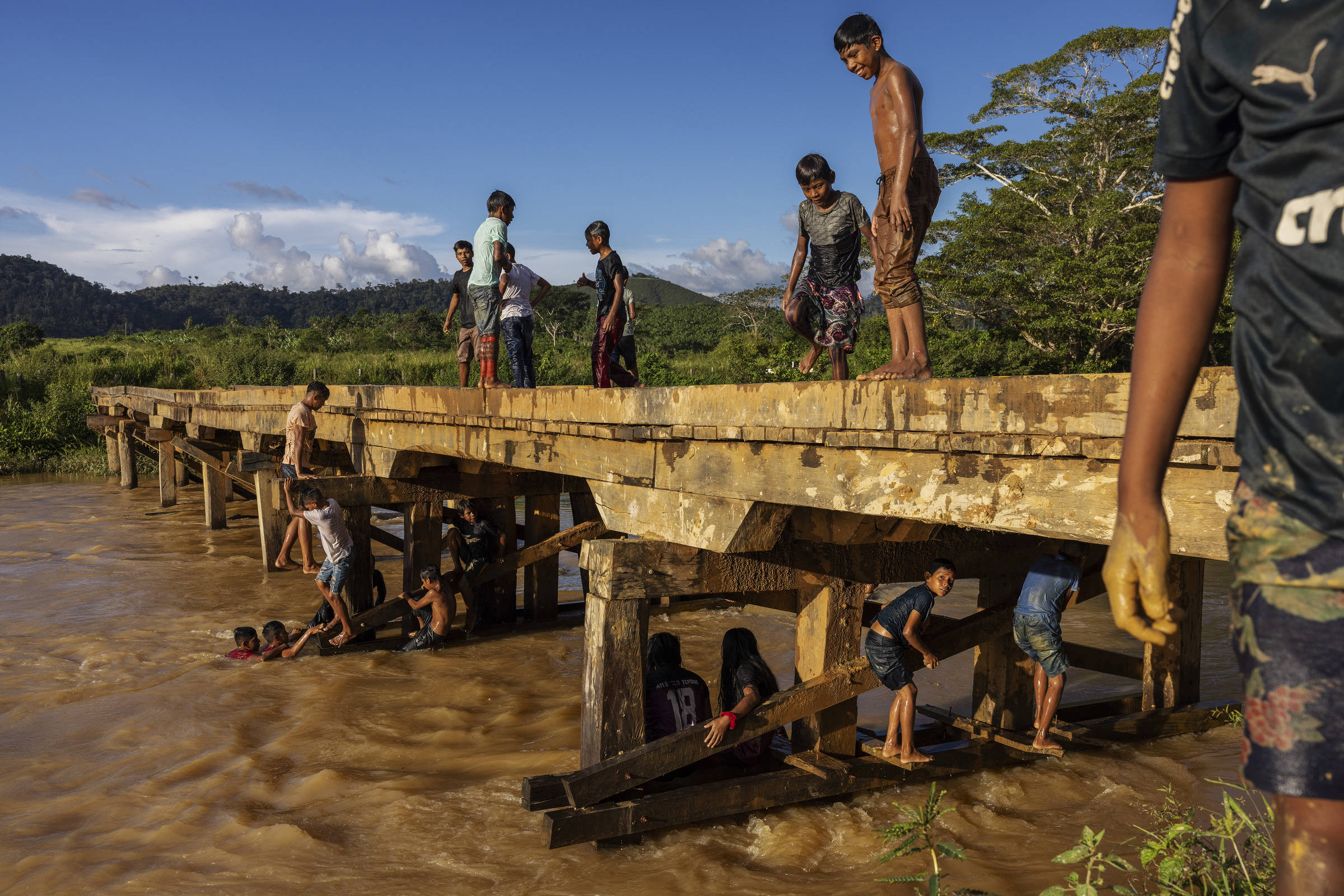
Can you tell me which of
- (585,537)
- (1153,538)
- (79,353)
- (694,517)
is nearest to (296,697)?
(585,537)

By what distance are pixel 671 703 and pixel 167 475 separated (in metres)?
13.7

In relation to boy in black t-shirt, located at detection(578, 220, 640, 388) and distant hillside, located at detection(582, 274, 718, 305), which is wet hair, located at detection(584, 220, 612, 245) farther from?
distant hillside, located at detection(582, 274, 718, 305)

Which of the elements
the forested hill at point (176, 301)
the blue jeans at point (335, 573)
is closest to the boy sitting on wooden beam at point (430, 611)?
the blue jeans at point (335, 573)

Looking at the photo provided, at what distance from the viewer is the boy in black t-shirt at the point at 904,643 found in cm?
440

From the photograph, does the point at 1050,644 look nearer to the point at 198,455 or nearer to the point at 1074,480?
the point at 1074,480

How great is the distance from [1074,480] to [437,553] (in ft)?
20.0

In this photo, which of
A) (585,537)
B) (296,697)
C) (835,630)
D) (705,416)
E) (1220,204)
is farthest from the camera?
(585,537)

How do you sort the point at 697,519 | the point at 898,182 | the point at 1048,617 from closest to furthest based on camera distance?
the point at 898,182 → the point at 697,519 → the point at 1048,617

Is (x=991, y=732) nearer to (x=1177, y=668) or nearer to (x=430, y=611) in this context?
(x=1177, y=668)

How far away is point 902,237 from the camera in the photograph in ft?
12.0

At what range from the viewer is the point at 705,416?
3.80m

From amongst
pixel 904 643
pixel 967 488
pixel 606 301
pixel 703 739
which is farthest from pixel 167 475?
pixel 967 488

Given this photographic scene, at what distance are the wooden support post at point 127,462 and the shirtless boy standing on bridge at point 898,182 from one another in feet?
57.4

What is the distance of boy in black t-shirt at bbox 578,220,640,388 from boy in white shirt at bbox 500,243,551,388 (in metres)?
0.61
